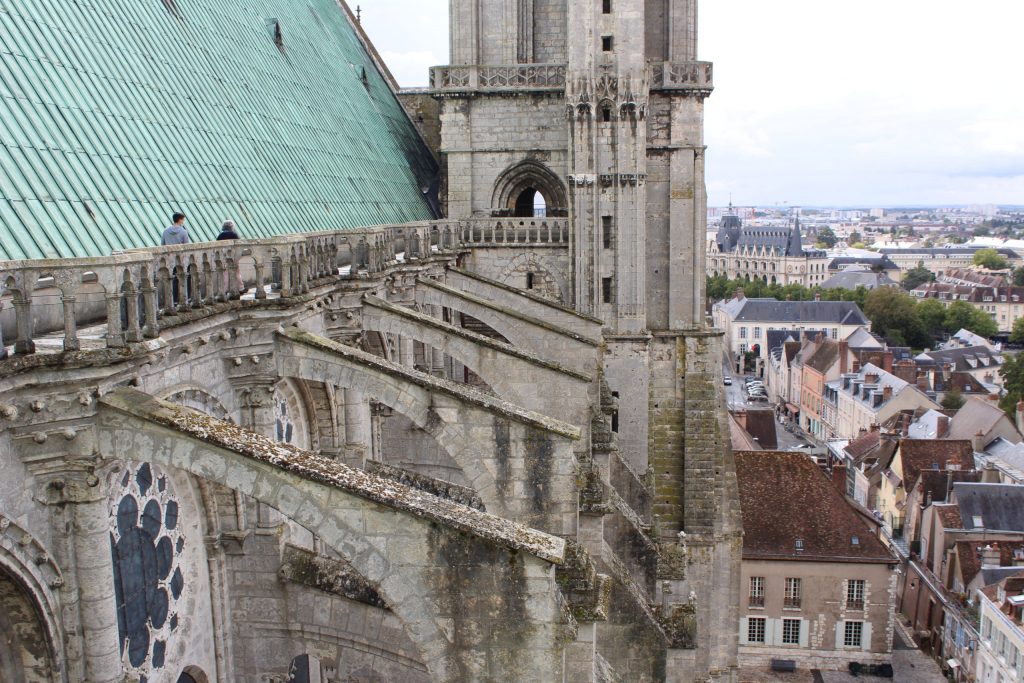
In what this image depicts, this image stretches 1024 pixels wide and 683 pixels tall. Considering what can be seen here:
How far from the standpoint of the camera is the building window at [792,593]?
40469 millimetres

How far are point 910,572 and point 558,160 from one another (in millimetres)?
32592

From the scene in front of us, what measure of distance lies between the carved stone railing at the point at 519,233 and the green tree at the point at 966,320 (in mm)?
100983

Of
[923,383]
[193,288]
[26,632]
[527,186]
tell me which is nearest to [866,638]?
[527,186]

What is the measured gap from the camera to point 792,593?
4056 cm

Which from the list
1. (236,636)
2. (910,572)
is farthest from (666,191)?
(910,572)

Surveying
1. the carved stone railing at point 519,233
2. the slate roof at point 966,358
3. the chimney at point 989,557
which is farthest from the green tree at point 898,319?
the carved stone railing at point 519,233

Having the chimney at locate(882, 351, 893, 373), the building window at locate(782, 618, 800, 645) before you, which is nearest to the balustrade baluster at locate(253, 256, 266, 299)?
the building window at locate(782, 618, 800, 645)

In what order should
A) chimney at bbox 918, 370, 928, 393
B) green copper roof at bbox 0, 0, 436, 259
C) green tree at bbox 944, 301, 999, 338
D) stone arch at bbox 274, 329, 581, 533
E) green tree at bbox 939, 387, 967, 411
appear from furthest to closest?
1. green tree at bbox 944, 301, 999, 338
2. chimney at bbox 918, 370, 928, 393
3. green tree at bbox 939, 387, 967, 411
4. stone arch at bbox 274, 329, 581, 533
5. green copper roof at bbox 0, 0, 436, 259

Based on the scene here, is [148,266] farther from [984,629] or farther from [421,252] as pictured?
[984,629]

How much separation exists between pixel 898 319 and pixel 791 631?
83.3 meters

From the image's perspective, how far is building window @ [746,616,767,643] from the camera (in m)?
40.9

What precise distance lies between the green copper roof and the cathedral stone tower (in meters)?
4.15

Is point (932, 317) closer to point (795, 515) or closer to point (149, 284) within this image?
point (795, 515)

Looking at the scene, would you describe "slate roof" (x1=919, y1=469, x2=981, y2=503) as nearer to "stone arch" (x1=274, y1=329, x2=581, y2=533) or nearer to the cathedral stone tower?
the cathedral stone tower
